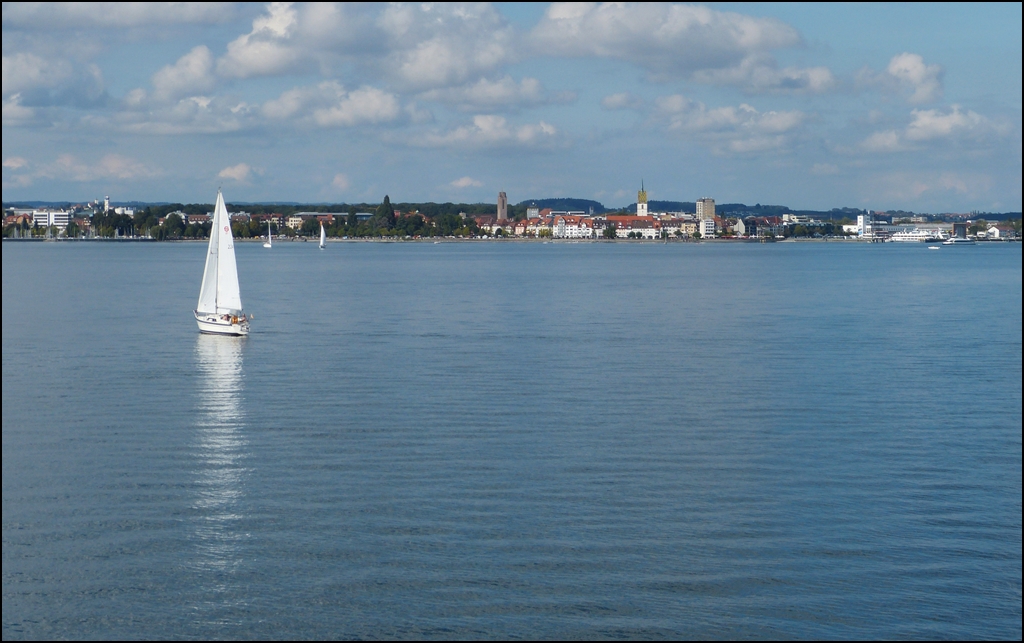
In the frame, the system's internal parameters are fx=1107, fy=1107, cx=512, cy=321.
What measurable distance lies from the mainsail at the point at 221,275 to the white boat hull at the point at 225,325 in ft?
2.58

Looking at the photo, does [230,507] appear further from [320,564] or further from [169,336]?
[169,336]

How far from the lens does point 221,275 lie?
43.7m

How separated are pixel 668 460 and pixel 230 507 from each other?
8328mm

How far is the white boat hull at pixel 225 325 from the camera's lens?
138 feet

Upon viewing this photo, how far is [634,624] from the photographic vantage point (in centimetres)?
1379

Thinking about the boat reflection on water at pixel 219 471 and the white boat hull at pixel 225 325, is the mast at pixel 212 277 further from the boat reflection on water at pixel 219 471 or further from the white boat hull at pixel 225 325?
the boat reflection on water at pixel 219 471

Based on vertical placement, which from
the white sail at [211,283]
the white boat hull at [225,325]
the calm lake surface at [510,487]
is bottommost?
the calm lake surface at [510,487]

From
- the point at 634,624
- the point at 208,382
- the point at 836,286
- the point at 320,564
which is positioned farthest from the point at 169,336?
the point at 836,286

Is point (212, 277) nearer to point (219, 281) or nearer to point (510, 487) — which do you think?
point (219, 281)

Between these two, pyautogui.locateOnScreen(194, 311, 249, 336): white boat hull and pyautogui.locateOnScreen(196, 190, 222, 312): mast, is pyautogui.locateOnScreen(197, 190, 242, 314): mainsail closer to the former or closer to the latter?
pyautogui.locateOnScreen(196, 190, 222, 312): mast

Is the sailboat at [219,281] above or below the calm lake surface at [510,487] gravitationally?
above

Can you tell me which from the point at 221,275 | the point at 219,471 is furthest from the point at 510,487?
the point at 221,275

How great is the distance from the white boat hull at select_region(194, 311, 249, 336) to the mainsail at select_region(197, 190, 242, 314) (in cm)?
79

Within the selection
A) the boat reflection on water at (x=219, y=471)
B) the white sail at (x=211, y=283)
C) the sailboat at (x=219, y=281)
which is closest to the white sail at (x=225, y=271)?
the sailboat at (x=219, y=281)
